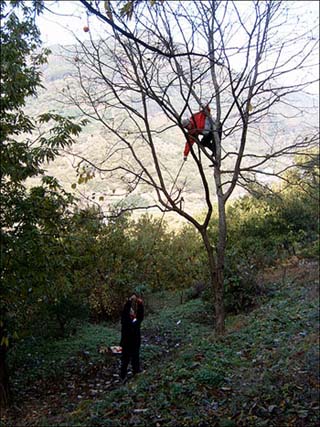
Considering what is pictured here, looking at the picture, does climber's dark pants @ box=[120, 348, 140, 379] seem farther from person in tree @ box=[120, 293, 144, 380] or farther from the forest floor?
the forest floor

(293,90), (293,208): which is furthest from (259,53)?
(293,208)

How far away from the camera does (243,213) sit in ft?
61.4

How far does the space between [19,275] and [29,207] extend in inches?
38.9

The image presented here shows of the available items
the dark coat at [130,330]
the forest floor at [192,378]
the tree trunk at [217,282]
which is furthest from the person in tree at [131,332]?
the tree trunk at [217,282]

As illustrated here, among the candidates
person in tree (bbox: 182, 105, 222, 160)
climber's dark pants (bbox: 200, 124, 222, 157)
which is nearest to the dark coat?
person in tree (bbox: 182, 105, 222, 160)

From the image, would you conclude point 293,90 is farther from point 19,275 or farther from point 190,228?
point 190,228

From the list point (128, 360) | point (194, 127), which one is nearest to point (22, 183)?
point (194, 127)

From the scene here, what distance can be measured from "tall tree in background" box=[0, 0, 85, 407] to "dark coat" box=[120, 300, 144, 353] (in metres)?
1.69

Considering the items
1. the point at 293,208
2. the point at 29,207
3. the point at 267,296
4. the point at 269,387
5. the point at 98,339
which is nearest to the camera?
the point at 269,387

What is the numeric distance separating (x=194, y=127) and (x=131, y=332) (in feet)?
11.9

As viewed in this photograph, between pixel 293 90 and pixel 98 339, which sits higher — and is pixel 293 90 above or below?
above

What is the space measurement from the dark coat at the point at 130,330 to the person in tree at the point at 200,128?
110 inches

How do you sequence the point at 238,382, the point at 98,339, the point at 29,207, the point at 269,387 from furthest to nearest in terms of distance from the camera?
the point at 98,339
the point at 29,207
the point at 238,382
the point at 269,387

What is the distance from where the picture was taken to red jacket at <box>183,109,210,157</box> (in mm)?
7097
